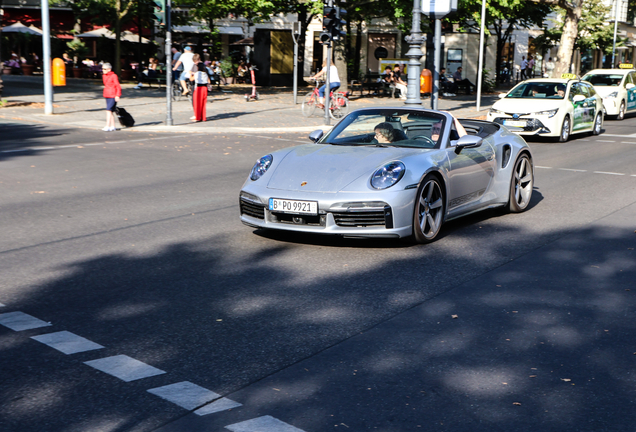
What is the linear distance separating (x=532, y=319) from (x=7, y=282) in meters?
3.95

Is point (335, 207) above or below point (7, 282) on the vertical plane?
above

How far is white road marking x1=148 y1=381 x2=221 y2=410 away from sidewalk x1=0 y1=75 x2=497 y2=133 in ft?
54.2

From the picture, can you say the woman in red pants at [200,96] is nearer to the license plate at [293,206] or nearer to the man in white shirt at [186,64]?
the man in white shirt at [186,64]

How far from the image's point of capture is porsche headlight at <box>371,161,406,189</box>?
704cm

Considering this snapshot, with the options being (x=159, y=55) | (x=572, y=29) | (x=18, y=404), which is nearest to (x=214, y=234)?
(x=18, y=404)

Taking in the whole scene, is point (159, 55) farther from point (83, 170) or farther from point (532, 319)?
point (532, 319)

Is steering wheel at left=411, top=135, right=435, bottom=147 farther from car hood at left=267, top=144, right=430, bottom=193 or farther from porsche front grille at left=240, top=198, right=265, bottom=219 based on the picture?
porsche front grille at left=240, top=198, right=265, bottom=219

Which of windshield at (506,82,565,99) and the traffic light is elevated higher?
the traffic light

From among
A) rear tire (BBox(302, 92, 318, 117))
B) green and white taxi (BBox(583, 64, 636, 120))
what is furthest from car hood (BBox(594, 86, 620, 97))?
rear tire (BBox(302, 92, 318, 117))

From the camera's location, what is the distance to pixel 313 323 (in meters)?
5.10

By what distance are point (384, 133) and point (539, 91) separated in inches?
508

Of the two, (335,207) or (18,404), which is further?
(335,207)

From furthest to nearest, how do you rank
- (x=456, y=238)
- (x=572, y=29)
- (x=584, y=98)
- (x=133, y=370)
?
(x=572, y=29)
(x=584, y=98)
(x=456, y=238)
(x=133, y=370)

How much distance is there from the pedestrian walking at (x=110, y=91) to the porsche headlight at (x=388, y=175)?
1296 cm
